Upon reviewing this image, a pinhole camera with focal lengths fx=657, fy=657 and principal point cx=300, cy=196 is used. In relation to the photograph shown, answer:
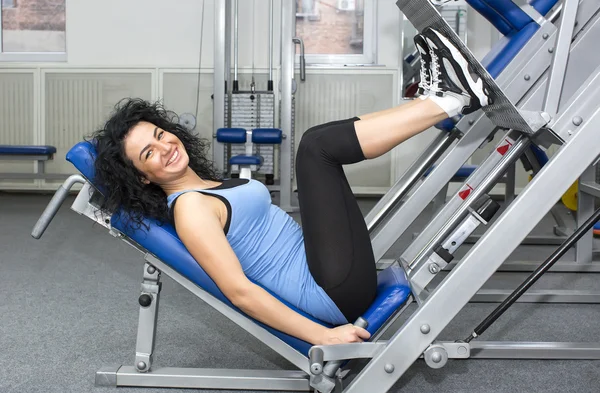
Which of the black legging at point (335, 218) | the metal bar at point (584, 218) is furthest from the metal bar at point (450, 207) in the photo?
the metal bar at point (584, 218)

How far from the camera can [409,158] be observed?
17.3 ft

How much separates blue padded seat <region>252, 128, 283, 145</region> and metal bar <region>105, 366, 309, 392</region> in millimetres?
2875

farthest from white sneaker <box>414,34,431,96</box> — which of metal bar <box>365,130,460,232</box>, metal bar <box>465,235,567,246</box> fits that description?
metal bar <box>465,235,567,246</box>

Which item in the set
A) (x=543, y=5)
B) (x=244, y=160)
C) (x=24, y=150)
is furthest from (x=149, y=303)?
(x=24, y=150)

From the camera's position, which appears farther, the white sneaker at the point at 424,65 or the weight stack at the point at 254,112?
the weight stack at the point at 254,112

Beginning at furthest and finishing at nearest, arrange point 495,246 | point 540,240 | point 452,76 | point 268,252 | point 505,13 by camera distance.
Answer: point 540,240 < point 505,13 < point 268,252 < point 452,76 < point 495,246

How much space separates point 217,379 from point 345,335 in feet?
1.33

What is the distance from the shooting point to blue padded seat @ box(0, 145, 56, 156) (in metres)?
4.85

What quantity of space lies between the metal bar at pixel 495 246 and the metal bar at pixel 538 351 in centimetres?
56

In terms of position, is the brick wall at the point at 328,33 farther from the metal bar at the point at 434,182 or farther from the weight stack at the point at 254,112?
the metal bar at the point at 434,182

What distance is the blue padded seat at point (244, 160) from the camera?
172 inches

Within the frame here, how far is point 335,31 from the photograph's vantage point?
5449 mm

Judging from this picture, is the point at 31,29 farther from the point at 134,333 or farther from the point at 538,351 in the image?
the point at 538,351

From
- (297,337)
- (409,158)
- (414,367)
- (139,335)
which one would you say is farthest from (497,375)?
(409,158)
